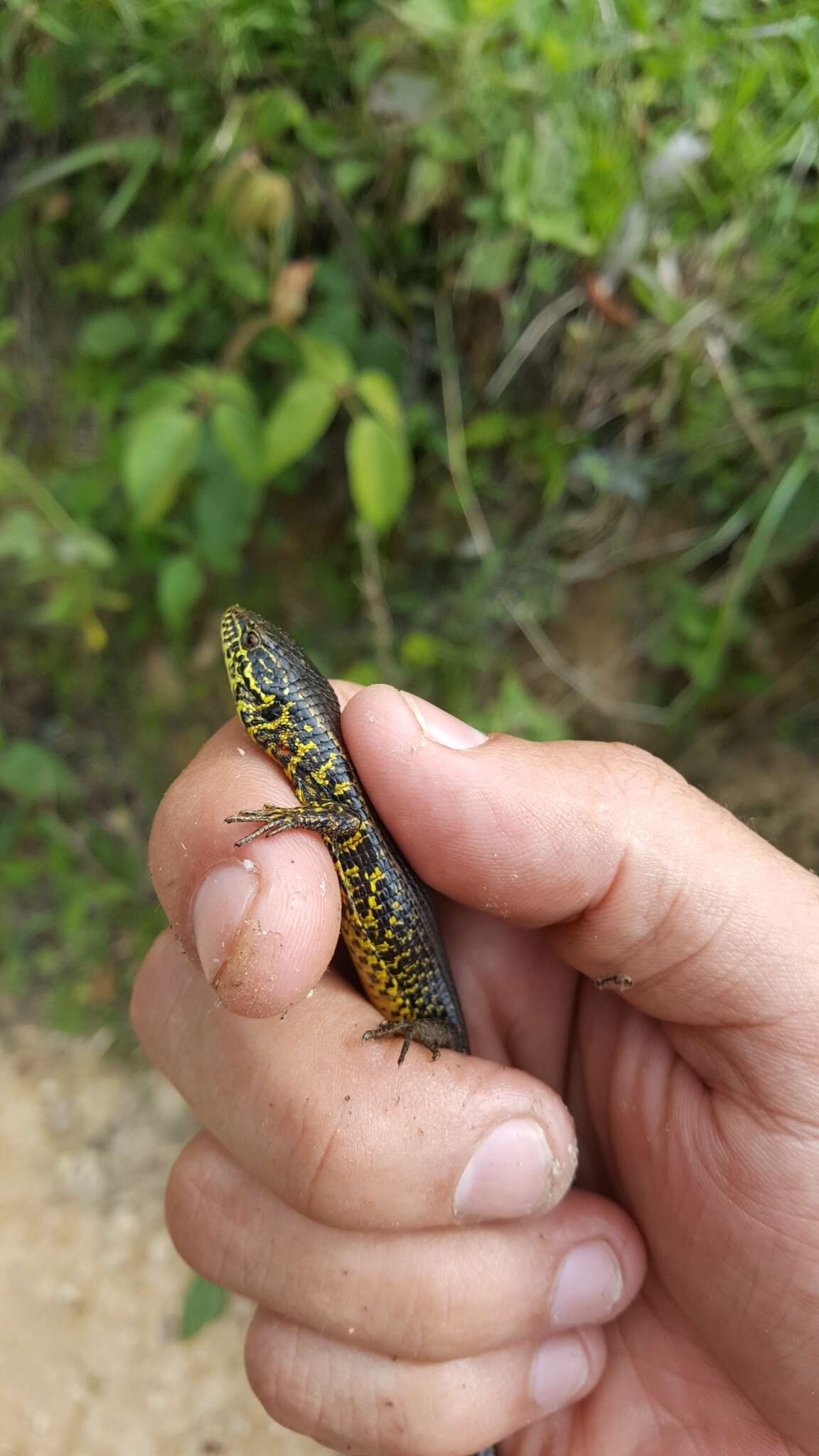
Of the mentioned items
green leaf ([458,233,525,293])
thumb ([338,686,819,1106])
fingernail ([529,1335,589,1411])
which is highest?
green leaf ([458,233,525,293])

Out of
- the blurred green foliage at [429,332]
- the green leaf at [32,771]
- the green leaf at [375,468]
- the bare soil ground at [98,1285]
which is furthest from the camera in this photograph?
the green leaf at [32,771]

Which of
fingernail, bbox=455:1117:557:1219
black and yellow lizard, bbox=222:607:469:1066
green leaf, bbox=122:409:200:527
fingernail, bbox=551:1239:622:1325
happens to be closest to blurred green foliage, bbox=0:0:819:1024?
green leaf, bbox=122:409:200:527

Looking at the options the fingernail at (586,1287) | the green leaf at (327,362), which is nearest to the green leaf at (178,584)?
the green leaf at (327,362)

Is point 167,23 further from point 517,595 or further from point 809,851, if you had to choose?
point 809,851

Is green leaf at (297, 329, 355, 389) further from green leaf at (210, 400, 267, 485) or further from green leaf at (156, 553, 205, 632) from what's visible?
green leaf at (156, 553, 205, 632)

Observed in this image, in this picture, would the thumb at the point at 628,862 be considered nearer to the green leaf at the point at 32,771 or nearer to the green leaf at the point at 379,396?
the green leaf at the point at 379,396

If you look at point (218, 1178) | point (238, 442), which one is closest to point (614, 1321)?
point (218, 1178)

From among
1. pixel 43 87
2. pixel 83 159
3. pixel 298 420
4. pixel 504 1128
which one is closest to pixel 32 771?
pixel 298 420

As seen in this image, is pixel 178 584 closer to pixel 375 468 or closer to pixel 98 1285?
pixel 375 468
